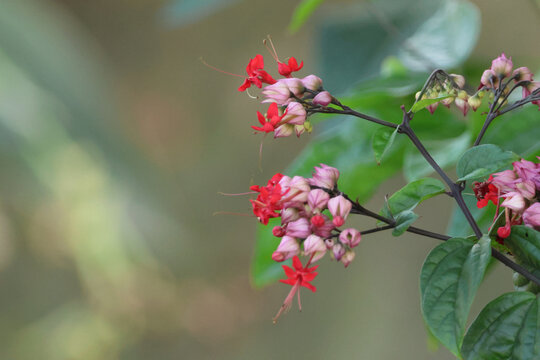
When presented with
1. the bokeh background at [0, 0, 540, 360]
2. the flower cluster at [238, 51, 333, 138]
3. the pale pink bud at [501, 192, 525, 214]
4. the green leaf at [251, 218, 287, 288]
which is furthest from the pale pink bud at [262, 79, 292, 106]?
the bokeh background at [0, 0, 540, 360]

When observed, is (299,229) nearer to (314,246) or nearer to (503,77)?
(314,246)

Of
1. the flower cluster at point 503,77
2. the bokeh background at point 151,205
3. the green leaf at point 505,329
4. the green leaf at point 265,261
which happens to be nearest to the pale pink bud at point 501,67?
the flower cluster at point 503,77

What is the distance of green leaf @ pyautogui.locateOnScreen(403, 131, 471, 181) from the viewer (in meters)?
0.44

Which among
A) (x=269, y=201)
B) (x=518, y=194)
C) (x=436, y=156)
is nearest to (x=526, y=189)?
(x=518, y=194)

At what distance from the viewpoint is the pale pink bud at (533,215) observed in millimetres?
222

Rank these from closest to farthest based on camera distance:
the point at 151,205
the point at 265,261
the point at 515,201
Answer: the point at 515,201 < the point at 265,261 < the point at 151,205

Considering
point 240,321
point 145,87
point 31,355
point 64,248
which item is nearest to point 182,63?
point 145,87

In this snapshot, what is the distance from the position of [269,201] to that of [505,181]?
0.10m

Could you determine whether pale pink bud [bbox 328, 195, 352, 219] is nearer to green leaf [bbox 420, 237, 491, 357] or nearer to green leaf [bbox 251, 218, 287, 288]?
green leaf [bbox 420, 237, 491, 357]

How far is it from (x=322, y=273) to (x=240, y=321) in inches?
8.3

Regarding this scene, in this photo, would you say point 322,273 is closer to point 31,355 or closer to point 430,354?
point 430,354

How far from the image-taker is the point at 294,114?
24 centimetres

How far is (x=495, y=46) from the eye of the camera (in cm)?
99

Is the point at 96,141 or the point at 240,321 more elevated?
the point at 96,141
